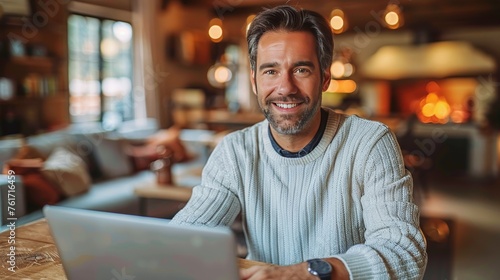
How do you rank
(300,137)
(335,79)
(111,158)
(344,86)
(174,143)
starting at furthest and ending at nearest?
(344,86)
(335,79)
(174,143)
(111,158)
(300,137)

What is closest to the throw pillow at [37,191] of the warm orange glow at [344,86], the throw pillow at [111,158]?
the throw pillow at [111,158]

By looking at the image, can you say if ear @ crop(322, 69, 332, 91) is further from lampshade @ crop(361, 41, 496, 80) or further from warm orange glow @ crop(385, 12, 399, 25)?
lampshade @ crop(361, 41, 496, 80)

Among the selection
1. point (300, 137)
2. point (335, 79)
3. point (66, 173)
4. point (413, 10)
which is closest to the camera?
point (300, 137)

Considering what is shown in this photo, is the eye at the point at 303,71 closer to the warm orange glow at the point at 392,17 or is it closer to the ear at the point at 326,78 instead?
the ear at the point at 326,78

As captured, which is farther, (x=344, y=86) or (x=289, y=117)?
(x=344, y=86)

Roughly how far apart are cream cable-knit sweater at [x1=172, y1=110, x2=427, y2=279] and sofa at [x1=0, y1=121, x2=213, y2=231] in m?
1.84

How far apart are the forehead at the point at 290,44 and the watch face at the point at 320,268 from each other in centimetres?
53

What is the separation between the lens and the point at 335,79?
10.3 metres

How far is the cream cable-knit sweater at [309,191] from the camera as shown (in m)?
1.23

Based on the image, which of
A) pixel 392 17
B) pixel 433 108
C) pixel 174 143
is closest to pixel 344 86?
pixel 433 108

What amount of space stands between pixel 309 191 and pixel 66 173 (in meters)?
3.01

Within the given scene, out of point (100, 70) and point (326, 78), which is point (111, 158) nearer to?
point (100, 70)

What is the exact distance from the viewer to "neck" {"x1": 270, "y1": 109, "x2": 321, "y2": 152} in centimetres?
134

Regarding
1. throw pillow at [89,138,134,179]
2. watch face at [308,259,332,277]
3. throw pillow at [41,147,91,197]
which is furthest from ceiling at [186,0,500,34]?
watch face at [308,259,332,277]
